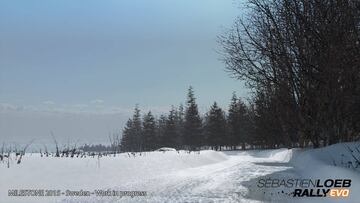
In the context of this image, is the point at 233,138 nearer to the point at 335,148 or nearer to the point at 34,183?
the point at 335,148

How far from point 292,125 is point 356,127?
22.6 feet

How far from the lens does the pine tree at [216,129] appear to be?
322 ft

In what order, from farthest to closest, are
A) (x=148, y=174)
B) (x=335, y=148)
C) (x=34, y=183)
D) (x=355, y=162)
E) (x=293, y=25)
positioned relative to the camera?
(x=293, y=25)
(x=148, y=174)
(x=335, y=148)
(x=355, y=162)
(x=34, y=183)

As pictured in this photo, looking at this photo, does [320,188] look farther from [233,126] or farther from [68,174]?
[233,126]

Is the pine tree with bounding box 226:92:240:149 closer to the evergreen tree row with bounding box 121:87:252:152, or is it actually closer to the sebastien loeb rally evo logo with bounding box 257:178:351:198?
the evergreen tree row with bounding box 121:87:252:152

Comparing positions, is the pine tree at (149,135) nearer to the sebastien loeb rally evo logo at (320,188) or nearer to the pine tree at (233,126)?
the pine tree at (233,126)

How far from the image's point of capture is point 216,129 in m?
98.2

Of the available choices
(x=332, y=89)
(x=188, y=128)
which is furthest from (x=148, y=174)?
(x=188, y=128)

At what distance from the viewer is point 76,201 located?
37.0 ft

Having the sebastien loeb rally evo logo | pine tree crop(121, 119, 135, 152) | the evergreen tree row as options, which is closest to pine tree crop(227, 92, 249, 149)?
the evergreen tree row

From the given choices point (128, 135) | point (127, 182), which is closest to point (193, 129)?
point (128, 135)

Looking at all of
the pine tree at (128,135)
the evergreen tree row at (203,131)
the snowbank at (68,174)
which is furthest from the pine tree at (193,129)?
the snowbank at (68,174)

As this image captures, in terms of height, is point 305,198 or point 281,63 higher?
point 281,63

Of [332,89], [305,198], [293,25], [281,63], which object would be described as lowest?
[305,198]
